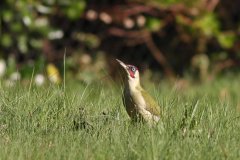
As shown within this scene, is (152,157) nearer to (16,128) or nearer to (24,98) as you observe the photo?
(16,128)

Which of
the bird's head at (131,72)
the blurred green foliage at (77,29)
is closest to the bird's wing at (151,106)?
the bird's head at (131,72)

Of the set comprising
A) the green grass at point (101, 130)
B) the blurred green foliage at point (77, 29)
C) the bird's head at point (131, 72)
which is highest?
the blurred green foliage at point (77, 29)

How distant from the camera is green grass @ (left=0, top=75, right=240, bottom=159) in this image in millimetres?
2953

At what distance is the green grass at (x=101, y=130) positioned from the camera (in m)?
2.95

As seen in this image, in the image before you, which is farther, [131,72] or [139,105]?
[131,72]

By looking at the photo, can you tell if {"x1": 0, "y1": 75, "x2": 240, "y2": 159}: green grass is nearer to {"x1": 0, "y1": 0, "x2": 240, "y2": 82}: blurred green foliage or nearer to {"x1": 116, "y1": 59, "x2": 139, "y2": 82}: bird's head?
{"x1": 116, "y1": 59, "x2": 139, "y2": 82}: bird's head

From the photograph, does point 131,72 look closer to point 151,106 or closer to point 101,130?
point 151,106

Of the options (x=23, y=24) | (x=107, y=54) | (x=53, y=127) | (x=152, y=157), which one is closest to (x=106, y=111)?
(x=53, y=127)

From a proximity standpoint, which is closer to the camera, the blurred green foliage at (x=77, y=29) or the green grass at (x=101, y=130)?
the green grass at (x=101, y=130)

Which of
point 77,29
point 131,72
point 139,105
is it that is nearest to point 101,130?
point 139,105

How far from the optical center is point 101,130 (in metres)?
3.39

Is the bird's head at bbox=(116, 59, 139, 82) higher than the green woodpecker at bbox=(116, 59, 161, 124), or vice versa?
the bird's head at bbox=(116, 59, 139, 82)

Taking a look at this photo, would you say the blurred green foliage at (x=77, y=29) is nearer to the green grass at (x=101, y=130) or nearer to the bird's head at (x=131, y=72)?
the green grass at (x=101, y=130)

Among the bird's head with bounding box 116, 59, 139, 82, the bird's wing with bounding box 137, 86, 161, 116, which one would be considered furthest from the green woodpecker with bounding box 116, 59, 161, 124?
the bird's head with bounding box 116, 59, 139, 82
